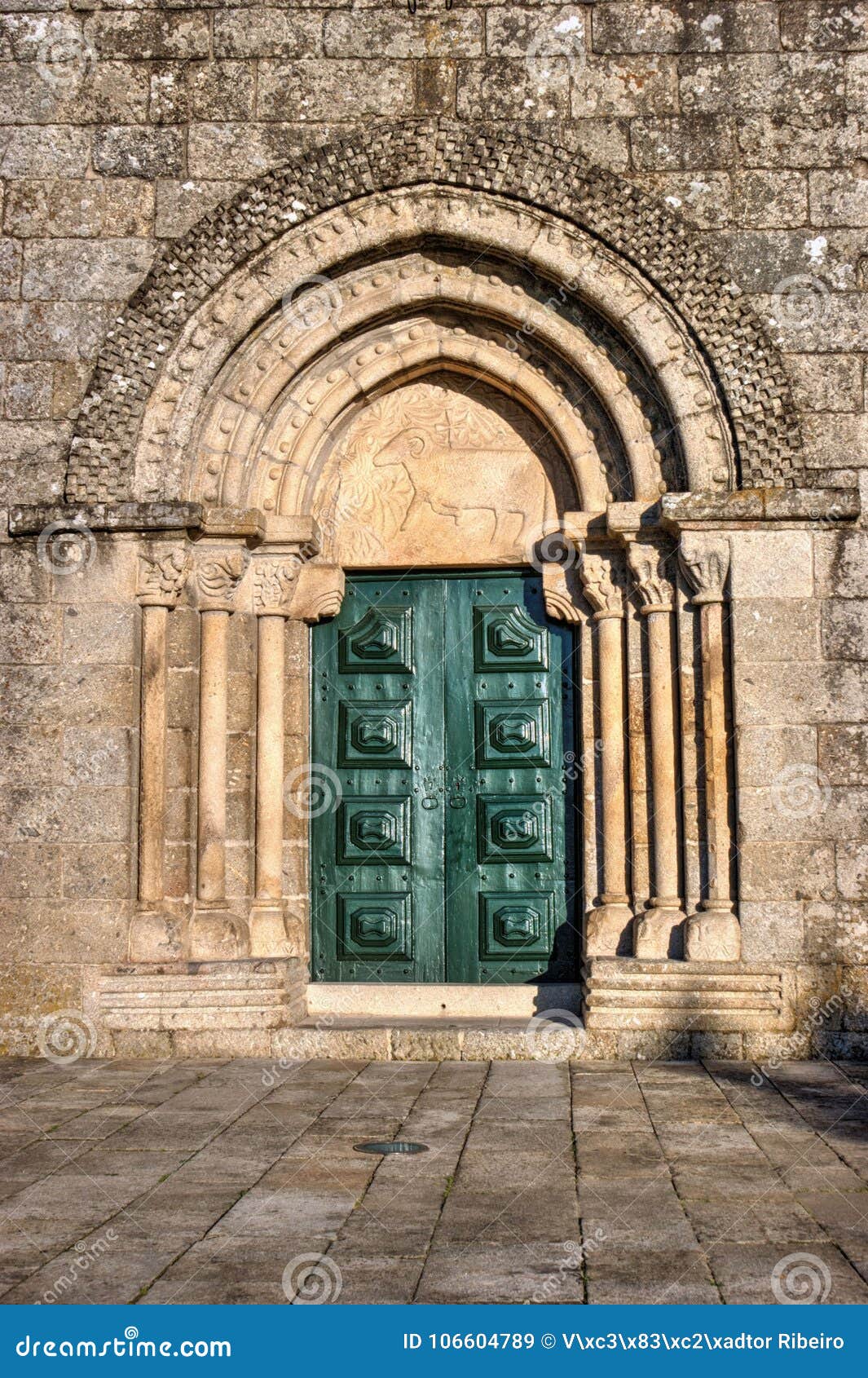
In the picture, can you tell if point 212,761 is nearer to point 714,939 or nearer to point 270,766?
point 270,766

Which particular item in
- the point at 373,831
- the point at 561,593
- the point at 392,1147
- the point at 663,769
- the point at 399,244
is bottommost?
the point at 392,1147

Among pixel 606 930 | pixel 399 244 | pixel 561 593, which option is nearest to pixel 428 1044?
pixel 606 930

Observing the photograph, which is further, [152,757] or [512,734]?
[512,734]

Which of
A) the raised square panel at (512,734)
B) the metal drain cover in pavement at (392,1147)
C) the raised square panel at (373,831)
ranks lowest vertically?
the metal drain cover in pavement at (392,1147)

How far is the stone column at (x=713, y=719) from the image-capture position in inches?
253

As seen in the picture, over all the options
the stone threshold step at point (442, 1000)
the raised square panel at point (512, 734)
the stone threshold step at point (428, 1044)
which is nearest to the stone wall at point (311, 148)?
the stone threshold step at point (442, 1000)

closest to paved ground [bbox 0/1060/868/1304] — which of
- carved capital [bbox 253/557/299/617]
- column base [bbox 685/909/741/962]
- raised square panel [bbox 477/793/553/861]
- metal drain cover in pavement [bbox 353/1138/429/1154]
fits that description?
metal drain cover in pavement [bbox 353/1138/429/1154]

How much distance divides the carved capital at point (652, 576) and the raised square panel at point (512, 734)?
830mm

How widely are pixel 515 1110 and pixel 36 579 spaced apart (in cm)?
342

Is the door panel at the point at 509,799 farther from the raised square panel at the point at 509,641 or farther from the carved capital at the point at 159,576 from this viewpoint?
the carved capital at the point at 159,576

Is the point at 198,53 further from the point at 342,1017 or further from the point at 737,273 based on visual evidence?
the point at 342,1017

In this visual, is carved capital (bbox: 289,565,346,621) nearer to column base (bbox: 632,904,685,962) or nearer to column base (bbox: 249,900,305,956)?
column base (bbox: 249,900,305,956)

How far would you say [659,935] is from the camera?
21.3 ft

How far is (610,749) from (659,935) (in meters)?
0.95
